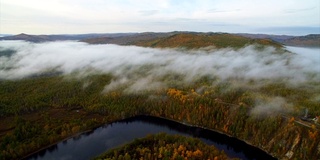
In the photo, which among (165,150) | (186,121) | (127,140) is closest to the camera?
(165,150)

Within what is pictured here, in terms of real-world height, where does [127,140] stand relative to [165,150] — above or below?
below

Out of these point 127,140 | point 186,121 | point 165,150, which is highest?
point 165,150

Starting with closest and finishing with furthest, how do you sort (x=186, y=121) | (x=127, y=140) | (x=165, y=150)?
(x=165, y=150)
(x=127, y=140)
(x=186, y=121)

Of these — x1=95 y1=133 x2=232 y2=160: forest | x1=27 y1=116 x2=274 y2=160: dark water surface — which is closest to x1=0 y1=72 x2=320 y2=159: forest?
x1=27 y1=116 x2=274 y2=160: dark water surface

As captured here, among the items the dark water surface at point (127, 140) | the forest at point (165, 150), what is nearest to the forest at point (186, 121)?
the dark water surface at point (127, 140)

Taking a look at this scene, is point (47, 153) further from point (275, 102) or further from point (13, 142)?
point (275, 102)

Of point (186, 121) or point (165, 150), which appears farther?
point (186, 121)

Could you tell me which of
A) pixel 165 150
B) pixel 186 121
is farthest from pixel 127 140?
pixel 186 121

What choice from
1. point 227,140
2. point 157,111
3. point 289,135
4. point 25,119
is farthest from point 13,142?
point 289,135

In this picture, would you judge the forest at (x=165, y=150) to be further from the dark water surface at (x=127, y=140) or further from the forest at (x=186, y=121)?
the forest at (x=186, y=121)

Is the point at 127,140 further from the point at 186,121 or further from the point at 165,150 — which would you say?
the point at 186,121
